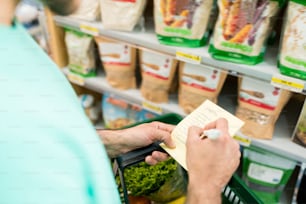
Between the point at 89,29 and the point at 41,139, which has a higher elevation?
the point at 41,139

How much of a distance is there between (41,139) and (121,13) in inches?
37.7

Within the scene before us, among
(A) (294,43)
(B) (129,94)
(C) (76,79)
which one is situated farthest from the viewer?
(C) (76,79)

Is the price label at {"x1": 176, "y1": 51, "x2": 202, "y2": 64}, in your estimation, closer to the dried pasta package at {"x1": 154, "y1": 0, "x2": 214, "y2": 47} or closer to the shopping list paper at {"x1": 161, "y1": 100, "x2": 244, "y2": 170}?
the dried pasta package at {"x1": 154, "y1": 0, "x2": 214, "y2": 47}

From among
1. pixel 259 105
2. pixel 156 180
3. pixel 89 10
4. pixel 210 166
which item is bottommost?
pixel 156 180

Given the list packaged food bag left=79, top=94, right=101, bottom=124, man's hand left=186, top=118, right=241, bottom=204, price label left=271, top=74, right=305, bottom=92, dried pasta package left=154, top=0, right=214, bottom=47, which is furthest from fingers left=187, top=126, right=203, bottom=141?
packaged food bag left=79, top=94, right=101, bottom=124

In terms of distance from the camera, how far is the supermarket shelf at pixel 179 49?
1.14 meters

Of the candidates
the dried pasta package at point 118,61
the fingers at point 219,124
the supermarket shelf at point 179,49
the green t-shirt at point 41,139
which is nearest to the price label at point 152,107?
the dried pasta package at point 118,61

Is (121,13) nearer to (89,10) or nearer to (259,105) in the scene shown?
(89,10)

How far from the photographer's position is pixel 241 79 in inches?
48.9

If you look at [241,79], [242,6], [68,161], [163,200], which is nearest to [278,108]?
[241,79]

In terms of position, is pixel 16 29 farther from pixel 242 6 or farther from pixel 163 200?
pixel 163 200

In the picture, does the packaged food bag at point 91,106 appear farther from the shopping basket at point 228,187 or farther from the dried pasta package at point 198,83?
the shopping basket at point 228,187

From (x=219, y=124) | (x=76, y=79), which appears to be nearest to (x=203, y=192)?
(x=219, y=124)

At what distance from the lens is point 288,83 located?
108 centimetres
